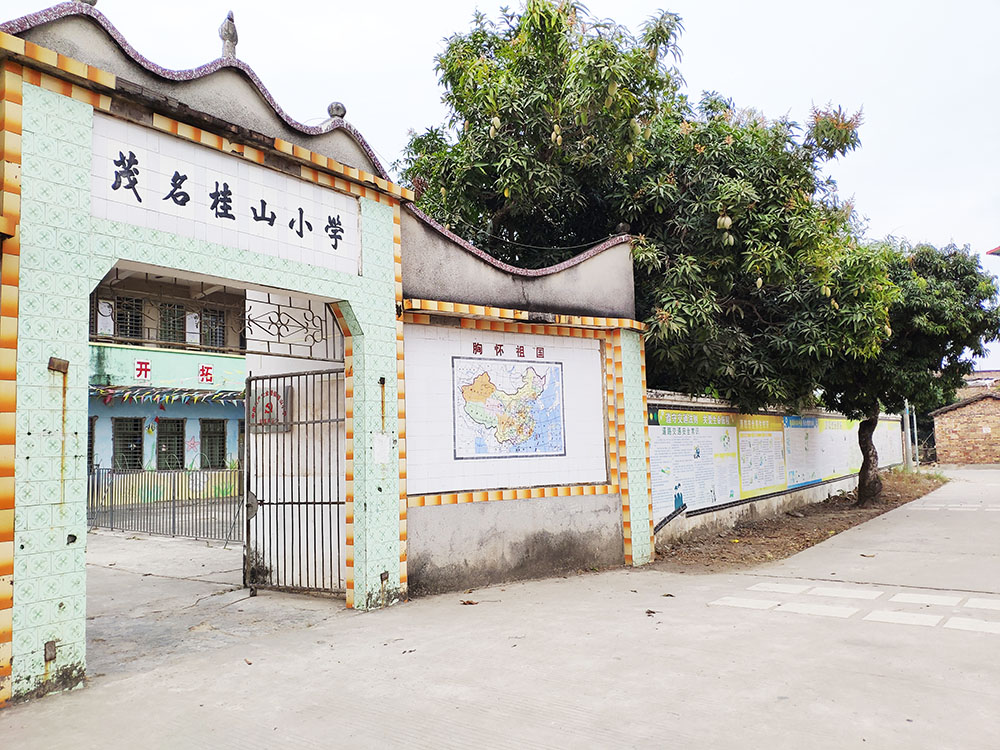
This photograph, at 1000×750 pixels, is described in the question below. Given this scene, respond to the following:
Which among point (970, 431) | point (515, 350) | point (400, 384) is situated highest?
point (515, 350)

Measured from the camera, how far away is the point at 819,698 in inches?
159

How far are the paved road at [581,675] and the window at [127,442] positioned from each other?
1323 cm

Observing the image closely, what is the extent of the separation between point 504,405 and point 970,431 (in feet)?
94.6

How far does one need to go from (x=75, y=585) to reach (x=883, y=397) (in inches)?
529

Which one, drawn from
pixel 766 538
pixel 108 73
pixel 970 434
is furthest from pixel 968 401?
pixel 108 73

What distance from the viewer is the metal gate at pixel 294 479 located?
24.0 feet

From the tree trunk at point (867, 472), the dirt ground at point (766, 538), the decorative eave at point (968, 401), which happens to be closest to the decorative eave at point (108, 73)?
the dirt ground at point (766, 538)

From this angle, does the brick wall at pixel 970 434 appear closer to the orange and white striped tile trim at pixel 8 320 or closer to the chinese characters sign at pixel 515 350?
the chinese characters sign at pixel 515 350

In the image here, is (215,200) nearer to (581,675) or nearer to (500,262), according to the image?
(500,262)

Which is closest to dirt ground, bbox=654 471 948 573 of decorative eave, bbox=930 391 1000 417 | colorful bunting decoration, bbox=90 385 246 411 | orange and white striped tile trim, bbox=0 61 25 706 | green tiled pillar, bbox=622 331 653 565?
green tiled pillar, bbox=622 331 653 565

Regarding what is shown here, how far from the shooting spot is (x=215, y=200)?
18.2 feet

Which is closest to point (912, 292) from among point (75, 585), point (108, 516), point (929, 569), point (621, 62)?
point (929, 569)

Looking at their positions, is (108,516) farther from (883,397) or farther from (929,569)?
(883,397)

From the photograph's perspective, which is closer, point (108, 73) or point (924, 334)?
point (108, 73)
